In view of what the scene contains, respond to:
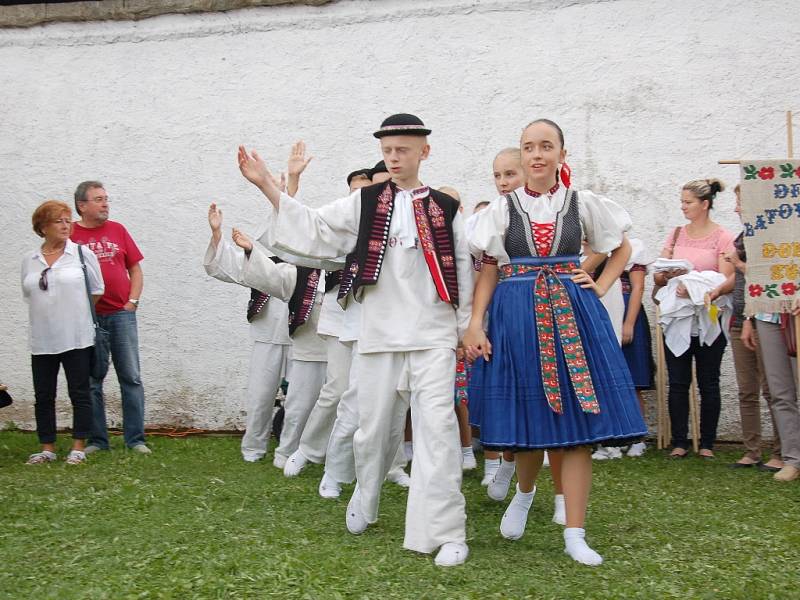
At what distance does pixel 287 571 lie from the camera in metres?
4.22

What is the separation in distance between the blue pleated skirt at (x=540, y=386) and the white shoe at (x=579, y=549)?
40cm

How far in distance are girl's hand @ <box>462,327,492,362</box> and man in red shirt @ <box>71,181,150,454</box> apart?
399 centimetres

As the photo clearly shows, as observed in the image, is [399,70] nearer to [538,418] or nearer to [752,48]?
[752,48]

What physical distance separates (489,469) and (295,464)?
4.23ft

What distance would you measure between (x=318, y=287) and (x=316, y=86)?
9.13ft

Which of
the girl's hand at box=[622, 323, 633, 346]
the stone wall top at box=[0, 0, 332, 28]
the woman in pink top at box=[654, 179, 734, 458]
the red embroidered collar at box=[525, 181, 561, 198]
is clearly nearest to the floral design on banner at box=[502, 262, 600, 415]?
the red embroidered collar at box=[525, 181, 561, 198]

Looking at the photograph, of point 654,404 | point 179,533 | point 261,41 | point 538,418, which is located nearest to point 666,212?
point 654,404

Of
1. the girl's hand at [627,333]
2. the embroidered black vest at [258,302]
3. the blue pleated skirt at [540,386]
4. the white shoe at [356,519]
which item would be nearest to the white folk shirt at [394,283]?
the blue pleated skirt at [540,386]

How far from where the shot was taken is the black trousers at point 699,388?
773cm

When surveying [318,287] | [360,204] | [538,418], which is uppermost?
[360,204]

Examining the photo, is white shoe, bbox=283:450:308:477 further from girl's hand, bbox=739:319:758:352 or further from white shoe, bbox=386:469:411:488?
girl's hand, bbox=739:319:758:352

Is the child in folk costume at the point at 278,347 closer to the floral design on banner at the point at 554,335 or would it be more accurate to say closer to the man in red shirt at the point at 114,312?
the man in red shirt at the point at 114,312

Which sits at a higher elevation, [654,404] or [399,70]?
[399,70]

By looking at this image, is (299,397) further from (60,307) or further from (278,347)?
(60,307)
